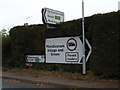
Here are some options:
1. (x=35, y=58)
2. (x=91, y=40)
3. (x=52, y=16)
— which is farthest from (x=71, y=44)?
(x=35, y=58)

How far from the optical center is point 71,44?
523 inches

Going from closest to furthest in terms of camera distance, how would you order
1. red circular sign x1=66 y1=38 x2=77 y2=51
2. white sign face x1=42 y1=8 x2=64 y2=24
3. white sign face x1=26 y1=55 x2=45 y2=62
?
red circular sign x1=66 y1=38 x2=77 y2=51 → white sign face x1=42 y1=8 x2=64 y2=24 → white sign face x1=26 y1=55 x2=45 y2=62

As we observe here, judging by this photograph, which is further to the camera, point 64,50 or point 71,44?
point 64,50

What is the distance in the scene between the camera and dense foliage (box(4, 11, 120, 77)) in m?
10.8

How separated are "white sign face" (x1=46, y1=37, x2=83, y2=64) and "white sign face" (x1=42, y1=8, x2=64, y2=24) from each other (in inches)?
44.7

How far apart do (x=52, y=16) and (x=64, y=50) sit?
214cm

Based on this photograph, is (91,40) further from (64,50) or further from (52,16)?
(52,16)

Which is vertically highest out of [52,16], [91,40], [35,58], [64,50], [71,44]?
[52,16]

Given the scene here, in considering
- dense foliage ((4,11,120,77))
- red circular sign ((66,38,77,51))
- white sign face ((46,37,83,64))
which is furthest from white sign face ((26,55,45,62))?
red circular sign ((66,38,77,51))

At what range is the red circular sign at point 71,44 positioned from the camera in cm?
1315

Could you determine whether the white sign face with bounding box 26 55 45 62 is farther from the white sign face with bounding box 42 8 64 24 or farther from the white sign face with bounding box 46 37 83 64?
the white sign face with bounding box 42 8 64 24

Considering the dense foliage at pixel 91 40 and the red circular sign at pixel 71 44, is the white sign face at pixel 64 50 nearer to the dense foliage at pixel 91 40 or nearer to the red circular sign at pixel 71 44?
the red circular sign at pixel 71 44

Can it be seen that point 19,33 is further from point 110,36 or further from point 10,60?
point 110,36

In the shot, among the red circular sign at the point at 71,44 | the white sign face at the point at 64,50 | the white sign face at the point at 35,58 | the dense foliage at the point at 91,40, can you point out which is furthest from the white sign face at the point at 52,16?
the white sign face at the point at 35,58
